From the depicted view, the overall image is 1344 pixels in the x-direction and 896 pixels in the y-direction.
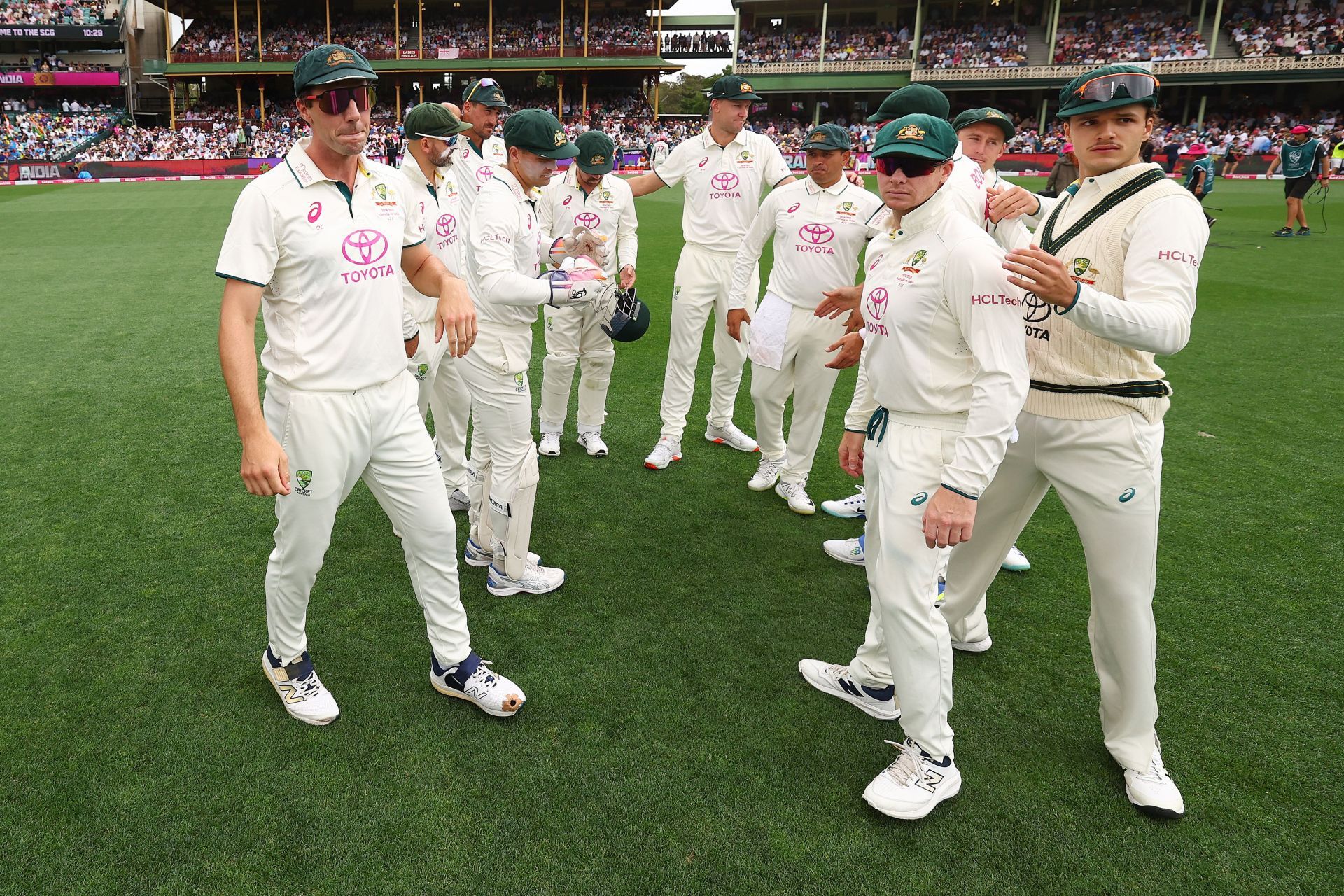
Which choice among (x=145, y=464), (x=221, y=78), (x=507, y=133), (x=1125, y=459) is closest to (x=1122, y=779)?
(x=1125, y=459)

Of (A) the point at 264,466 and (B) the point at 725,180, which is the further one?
(B) the point at 725,180

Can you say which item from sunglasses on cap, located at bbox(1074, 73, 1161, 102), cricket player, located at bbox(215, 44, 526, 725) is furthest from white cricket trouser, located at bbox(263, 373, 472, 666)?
sunglasses on cap, located at bbox(1074, 73, 1161, 102)

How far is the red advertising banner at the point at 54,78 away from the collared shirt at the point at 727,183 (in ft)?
189

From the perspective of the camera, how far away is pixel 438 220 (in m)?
5.52

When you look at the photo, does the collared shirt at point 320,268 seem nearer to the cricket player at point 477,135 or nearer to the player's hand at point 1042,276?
the cricket player at point 477,135

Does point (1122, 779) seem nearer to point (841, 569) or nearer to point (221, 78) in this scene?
point (841, 569)

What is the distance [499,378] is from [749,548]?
6.51 ft

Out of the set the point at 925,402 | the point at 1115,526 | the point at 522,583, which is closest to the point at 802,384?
the point at 522,583

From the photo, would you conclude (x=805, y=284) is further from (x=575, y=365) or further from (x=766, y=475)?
(x=575, y=365)

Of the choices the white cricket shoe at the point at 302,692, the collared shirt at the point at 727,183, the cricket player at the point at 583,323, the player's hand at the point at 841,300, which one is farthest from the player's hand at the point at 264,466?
the collared shirt at the point at 727,183

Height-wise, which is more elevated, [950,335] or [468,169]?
[468,169]

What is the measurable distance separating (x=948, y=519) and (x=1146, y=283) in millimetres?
1081

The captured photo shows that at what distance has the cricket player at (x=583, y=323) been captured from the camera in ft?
22.3

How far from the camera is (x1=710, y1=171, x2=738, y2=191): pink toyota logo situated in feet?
22.9
